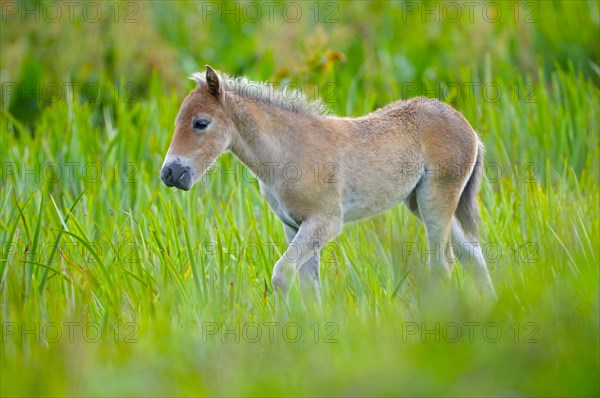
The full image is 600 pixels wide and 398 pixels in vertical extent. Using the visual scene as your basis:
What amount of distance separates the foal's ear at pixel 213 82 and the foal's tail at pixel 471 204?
1870 millimetres

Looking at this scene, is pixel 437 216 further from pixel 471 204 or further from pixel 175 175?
pixel 175 175

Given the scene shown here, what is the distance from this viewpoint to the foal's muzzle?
4.68 m

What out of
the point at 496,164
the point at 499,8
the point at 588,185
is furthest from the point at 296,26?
the point at 588,185

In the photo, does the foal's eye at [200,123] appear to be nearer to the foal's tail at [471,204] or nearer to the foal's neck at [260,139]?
the foal's neck at [260,139]

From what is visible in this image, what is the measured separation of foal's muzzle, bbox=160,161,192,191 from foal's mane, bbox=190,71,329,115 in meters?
0.49

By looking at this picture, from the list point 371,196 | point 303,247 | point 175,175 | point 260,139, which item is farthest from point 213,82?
point 371,196

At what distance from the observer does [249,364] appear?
3.25 meters

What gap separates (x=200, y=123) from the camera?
4.78 meters

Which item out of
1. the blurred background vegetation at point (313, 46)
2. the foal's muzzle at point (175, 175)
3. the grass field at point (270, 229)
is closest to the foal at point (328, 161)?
the foal's muzzle at point (175, 175)

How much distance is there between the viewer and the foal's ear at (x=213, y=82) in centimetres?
473

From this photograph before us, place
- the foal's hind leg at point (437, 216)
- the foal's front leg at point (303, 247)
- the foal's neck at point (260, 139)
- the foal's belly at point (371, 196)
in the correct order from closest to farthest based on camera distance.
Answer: the foal's front leg at point (303, 247) < the foal's neck at point (260, 139) < the foal's belly at point (371, 196) < the foal's hind leg at point (437, 216)

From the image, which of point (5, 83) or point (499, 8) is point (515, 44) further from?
point (5, 83)

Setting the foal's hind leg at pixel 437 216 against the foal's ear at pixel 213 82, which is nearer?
the foal's ear at pixel 213 82

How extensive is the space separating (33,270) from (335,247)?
1.86m
